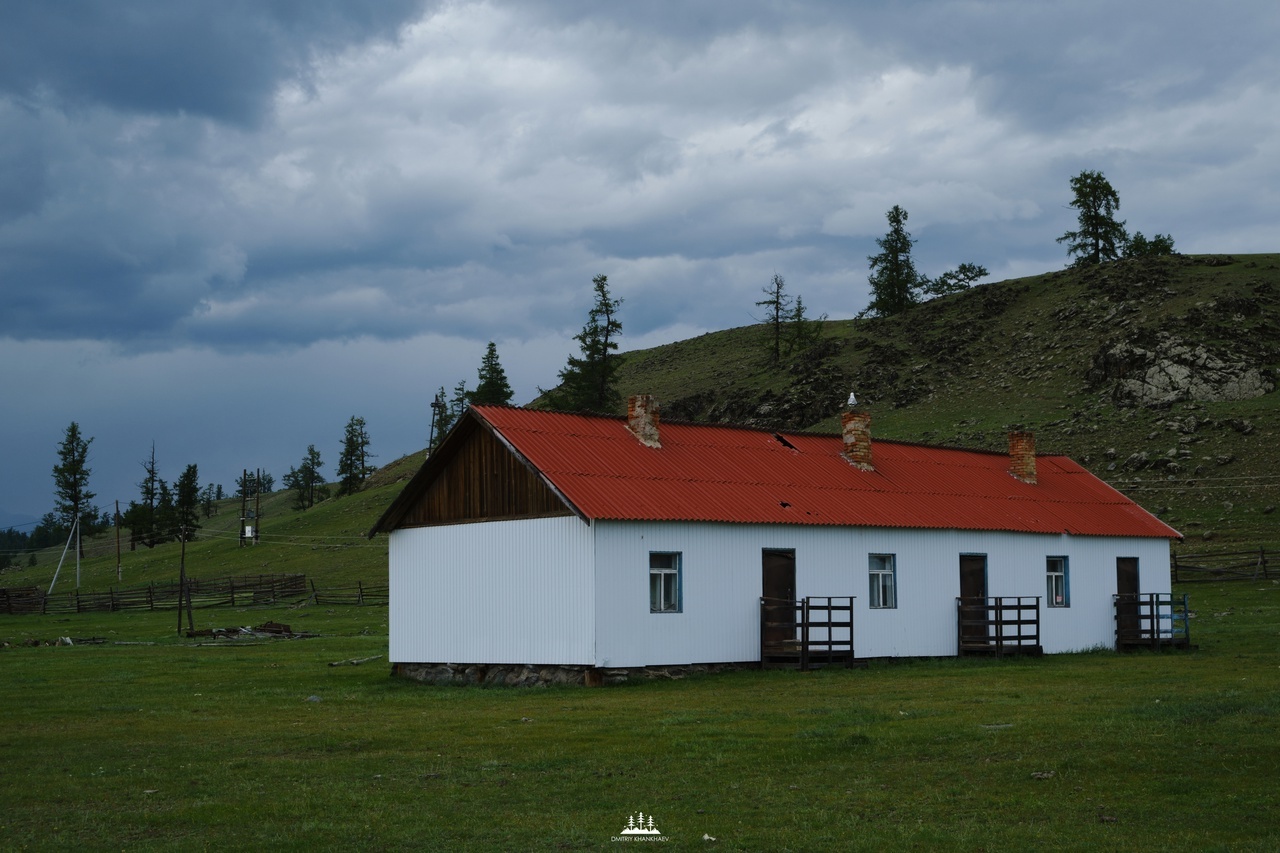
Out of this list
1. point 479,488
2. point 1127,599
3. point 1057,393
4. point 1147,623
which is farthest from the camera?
point 1057,393

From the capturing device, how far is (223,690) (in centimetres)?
2727

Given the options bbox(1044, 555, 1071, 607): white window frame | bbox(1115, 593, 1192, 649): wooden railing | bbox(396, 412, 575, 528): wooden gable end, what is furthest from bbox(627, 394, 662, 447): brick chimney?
bbox(1115, 593, 1192, 649): wooden railing

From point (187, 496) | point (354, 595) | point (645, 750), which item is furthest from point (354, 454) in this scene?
point (645, 750)

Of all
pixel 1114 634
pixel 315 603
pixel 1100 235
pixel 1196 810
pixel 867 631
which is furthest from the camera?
pixel 1100 235

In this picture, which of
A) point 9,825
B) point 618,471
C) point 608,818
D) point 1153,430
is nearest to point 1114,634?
point 618,471

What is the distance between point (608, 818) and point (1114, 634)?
2851 cm

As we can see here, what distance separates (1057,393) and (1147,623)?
5301 centimetres

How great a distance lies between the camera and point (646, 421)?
31234 millimetres

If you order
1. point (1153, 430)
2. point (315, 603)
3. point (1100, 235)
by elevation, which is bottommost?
point (315, 603)

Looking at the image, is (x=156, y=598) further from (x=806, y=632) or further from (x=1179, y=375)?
(x=1179, y=375)

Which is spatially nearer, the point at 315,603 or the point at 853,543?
the point at 853,543

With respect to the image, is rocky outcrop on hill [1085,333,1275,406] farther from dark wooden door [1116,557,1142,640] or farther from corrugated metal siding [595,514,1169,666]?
corrugated metal siding [595,514,1169,666]

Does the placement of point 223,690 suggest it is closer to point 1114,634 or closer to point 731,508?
point 731,508

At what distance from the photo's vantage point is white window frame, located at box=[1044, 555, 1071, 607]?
35.3 meters
